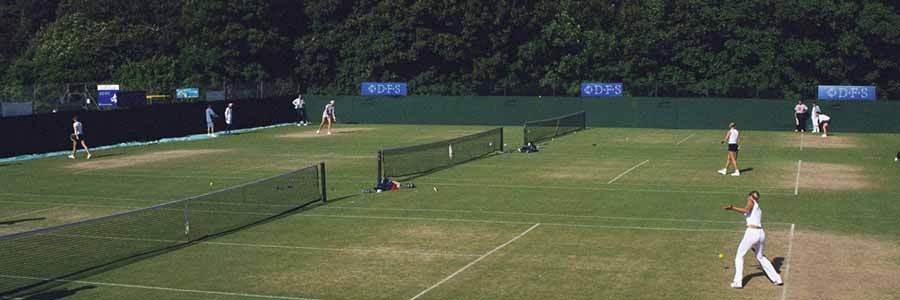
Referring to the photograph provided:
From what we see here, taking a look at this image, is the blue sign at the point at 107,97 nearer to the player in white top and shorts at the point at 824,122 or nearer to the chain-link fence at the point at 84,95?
the chain-link fence at the point at 84,95

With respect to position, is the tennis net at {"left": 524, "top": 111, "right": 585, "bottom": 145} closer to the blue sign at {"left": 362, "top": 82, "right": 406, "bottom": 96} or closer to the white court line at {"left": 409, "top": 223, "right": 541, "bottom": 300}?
the blue sign at {"left": 362, "top": 82, "right": 406, "bottom": 96}

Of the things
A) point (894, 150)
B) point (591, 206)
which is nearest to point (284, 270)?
point (591, 206)

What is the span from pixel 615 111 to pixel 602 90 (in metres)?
2.06

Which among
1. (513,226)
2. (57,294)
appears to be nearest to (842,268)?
(513,226)

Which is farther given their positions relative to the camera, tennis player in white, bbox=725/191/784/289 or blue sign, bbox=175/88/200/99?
blue sign, bbox=175/88/200/99

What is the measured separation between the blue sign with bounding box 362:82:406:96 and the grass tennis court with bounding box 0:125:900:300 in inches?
1056

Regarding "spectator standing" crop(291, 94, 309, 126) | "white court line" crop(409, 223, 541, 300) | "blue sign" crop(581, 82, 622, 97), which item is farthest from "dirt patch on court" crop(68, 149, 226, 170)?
"blue sign" crop(581, 82, 622, 97)

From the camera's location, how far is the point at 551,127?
59.7 m

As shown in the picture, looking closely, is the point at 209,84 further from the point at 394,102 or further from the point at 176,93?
the point at 394,102

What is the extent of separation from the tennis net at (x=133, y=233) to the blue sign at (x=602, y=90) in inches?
1609

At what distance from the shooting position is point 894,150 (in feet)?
159

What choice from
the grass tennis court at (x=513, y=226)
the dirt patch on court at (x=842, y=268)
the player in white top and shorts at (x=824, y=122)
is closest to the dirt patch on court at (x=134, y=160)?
the grass tennis court at (x=513, y=226)

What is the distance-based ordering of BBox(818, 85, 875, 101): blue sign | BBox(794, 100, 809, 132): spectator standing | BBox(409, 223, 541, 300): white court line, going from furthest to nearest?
BBox(818, 85, 875, 101): blue sign → BBox(794, 100, 809, 132): spectator standing → BBox(409, 223, 541, 300): white court line

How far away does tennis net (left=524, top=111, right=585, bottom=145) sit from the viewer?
53256mm
